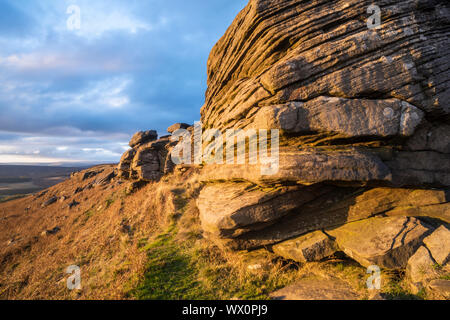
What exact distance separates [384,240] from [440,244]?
1623mm

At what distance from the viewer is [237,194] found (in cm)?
1058

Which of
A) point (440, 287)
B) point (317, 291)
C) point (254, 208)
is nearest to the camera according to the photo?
point (440, 287)

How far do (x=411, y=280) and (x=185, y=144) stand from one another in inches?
1035

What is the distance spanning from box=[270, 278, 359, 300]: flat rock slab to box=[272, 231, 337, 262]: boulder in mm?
951

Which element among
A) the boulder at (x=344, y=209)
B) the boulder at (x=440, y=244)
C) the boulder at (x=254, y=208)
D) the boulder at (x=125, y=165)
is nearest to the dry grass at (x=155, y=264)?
the boulder at (x=344, y=209)

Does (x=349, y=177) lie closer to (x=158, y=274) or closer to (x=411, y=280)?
(x=411, y=280)

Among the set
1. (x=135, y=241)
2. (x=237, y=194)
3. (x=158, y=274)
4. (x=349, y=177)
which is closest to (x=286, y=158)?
(x=349, y=177)

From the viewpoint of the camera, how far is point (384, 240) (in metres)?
7.85

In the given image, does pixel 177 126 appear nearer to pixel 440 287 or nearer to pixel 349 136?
pixel 349 136

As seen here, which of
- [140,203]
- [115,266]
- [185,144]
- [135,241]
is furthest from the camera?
[185,144]

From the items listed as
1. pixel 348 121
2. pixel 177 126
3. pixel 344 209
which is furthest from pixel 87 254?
pixel 177 126

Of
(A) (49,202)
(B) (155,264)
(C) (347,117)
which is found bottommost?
(A) (49,202)

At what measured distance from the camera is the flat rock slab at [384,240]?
7.46m

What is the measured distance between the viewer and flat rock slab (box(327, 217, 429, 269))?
24.5 ft
